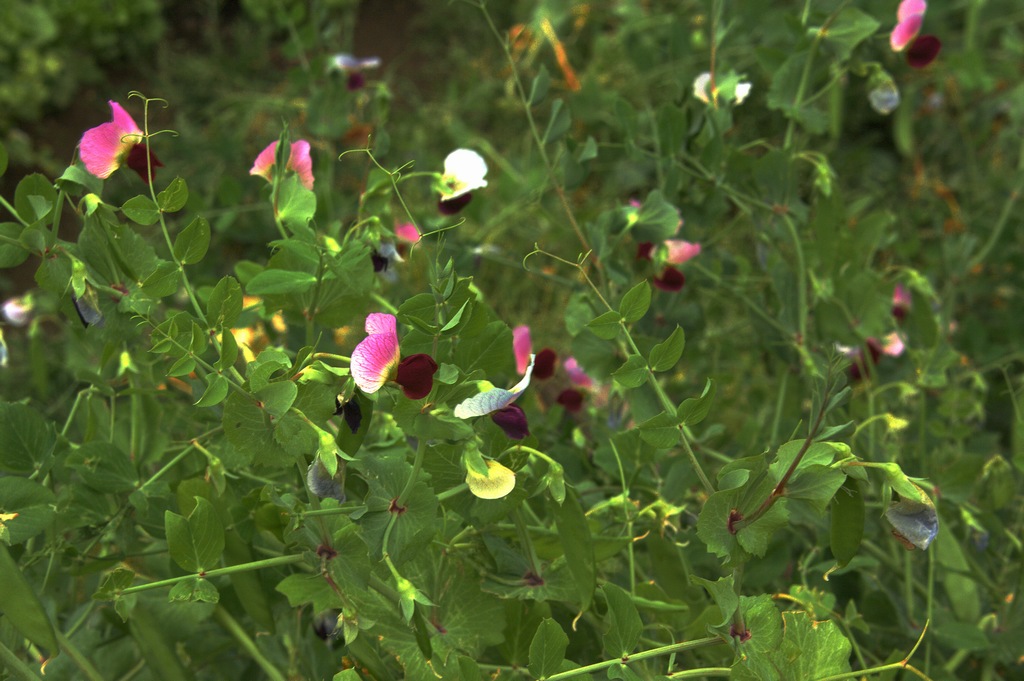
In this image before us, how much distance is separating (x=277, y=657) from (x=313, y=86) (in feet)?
2.81

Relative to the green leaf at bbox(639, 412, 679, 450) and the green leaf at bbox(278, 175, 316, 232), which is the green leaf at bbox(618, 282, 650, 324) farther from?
the green leaf at bbox(278, 175, 316, 232)

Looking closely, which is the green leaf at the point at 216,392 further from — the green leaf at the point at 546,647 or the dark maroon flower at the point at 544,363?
the dark maroon flower at the point at 544,363

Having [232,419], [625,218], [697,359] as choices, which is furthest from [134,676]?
[697,359]

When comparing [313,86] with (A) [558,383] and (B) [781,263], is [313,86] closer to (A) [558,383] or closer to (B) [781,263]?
(A) [558,383]

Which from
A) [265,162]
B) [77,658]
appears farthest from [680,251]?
[77,658]

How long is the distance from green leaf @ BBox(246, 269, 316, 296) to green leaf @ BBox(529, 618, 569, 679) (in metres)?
0.29

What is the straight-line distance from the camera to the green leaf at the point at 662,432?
69 centimetres

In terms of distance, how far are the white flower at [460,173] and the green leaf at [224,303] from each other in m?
0.22

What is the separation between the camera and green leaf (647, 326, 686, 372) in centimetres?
70

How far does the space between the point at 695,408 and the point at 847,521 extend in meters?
0.12

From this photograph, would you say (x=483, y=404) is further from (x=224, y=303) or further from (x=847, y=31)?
(x=847, y=31)

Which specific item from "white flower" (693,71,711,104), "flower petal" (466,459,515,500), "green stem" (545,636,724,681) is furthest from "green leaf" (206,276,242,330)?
"white flower" (693,71,711,104)

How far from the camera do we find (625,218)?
99 cm

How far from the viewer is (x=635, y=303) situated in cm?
73
